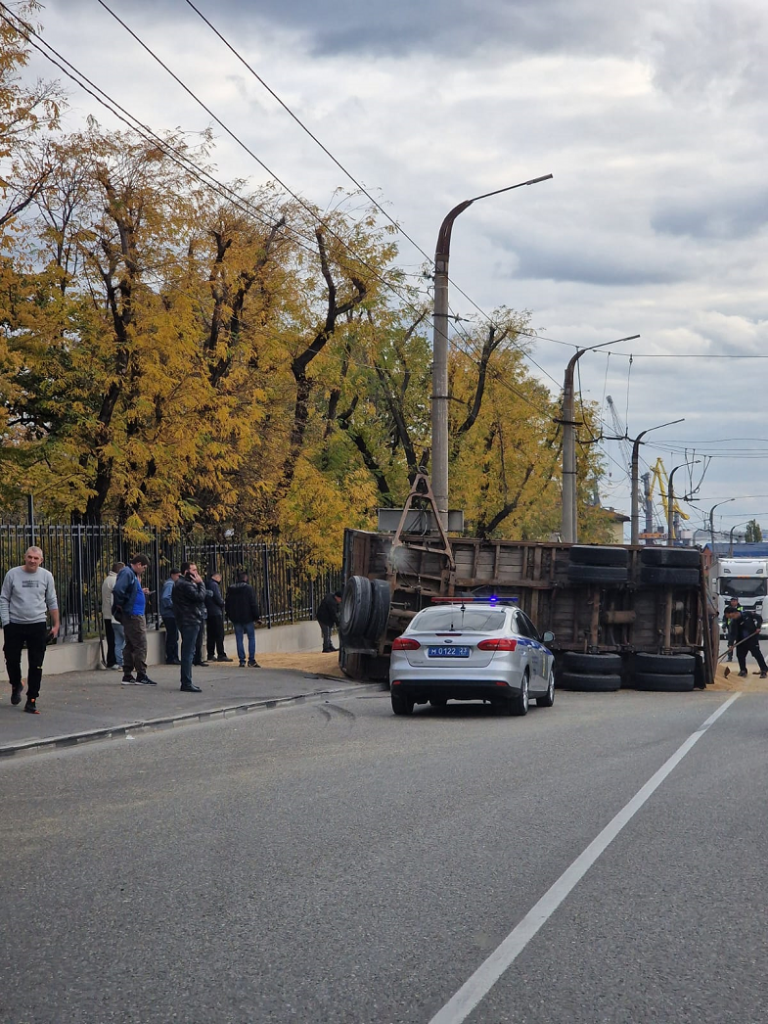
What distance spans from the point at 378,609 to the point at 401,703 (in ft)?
→ 14.7

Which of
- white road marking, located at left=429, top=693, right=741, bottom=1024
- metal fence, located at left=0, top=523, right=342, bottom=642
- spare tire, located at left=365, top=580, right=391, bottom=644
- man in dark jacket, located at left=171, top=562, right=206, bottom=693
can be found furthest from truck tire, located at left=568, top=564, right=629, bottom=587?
white road marking, located at left=429, top=693, right=741, bottom=1024

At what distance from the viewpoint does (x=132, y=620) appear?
19594mm

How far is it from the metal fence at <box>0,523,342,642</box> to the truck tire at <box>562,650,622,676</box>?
24.5 feet

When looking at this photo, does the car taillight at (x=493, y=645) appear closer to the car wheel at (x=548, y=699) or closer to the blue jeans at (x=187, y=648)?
the car wheel at (x=548, y=699)

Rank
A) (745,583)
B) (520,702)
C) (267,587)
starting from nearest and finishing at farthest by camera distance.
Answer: (520,702) → (267,587) → (745,583)

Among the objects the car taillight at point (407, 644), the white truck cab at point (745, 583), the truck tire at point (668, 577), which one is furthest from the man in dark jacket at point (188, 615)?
the white truck cab at point (745, 583)

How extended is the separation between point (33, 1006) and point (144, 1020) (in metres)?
0.45

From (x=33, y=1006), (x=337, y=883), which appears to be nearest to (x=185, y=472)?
(x=337, y=883)

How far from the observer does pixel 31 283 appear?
24.1 meters

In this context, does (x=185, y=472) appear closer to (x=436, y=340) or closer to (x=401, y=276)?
(x=436, y=340)

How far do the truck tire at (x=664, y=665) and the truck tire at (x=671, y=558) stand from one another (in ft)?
5.24

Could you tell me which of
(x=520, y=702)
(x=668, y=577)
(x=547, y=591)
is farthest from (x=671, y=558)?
(x=520, y=702)

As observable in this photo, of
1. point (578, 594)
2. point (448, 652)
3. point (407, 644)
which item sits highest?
point (578, 594)

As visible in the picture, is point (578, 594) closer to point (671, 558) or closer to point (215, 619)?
point (671, 558)
